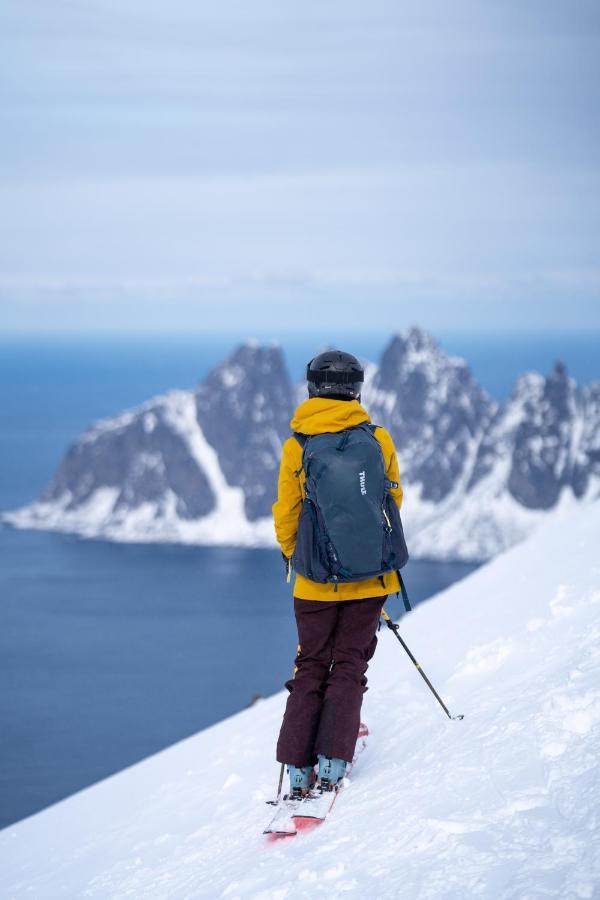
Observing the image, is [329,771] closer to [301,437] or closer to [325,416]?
[301,437]

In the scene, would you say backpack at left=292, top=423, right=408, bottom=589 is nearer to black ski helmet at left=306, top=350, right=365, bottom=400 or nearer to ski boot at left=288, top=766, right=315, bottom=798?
black ski helmet at left=306, top=350, right=365, bottom=400

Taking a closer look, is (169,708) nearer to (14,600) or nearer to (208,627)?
(208,627)

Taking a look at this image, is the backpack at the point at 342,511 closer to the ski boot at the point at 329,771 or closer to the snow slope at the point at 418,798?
the ski boot at the point at 329,771

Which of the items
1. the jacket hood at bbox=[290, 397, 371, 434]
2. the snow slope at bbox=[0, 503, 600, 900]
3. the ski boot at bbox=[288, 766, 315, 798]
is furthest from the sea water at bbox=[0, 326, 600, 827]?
the jacket hood at bbox=[290, 397, 371, 434]

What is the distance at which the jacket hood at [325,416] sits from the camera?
668 centimetres

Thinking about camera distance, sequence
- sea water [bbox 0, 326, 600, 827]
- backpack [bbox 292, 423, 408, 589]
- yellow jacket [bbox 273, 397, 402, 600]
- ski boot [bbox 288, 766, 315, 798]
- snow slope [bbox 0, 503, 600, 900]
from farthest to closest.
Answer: sea water [bbox 0, 326, 600, 827] < ski boot [bbox 288, 766, 315, 798] < yellow jacket [bbox 273, 397, 402, 600] < backpack [bbox 292, 423, 408, 589] < snow slope [bbox 0, 503, 600, 900]

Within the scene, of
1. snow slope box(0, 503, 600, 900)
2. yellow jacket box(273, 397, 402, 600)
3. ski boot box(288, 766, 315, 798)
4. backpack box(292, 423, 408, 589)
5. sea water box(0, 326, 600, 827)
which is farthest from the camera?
sea water box(0, 326, 600, 827)

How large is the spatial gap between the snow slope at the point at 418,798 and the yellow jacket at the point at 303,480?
1.34 m

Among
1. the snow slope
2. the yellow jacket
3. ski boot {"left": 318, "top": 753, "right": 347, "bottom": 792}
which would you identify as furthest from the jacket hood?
the snow slope

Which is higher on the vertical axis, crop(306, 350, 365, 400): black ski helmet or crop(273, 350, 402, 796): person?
crop(306, 350, 365, 400): black ski helmet

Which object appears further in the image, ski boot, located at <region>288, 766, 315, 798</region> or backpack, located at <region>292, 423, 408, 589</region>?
ski boot, located at <region>288, 766, 315, 798</region>

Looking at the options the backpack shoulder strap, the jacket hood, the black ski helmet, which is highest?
the black ski helmet

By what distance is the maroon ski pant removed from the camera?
6734 millimetres

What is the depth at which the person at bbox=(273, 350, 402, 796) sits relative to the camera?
6.70m
